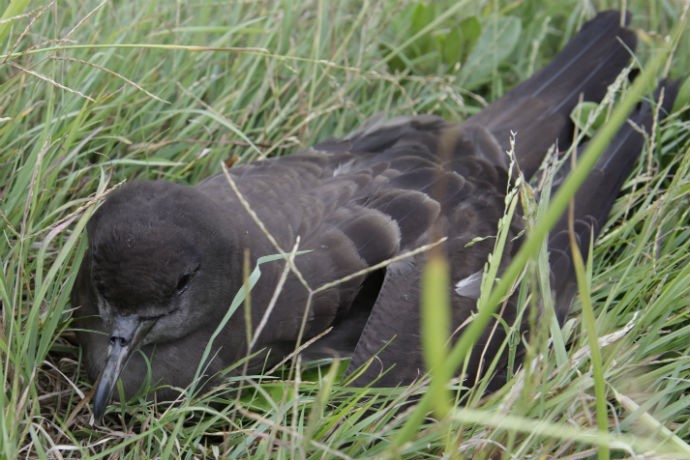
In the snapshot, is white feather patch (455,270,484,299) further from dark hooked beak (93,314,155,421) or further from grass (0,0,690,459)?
dark hooked beak (93,314,155,421)

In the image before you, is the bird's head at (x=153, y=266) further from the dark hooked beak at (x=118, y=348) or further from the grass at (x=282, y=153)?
the grass at (x=282, y=153)

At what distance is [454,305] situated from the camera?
3303 millimetres

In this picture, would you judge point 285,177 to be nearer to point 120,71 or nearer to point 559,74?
point 120,71

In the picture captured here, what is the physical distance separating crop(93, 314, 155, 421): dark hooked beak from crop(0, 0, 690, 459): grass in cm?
12

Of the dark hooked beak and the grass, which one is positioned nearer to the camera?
the grass

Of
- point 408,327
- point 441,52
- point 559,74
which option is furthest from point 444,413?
point 441,52

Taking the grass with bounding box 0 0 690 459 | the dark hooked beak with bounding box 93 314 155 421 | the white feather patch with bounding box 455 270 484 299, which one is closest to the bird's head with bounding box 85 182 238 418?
the dark hooked beak with bounding box 93 314 155 421

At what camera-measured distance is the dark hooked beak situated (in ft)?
9.34

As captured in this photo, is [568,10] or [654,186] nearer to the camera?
[654,186]

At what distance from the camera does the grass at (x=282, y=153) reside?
2.58 meters

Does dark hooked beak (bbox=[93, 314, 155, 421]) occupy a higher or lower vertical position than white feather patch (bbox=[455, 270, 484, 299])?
lower

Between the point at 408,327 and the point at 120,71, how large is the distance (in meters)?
1.69

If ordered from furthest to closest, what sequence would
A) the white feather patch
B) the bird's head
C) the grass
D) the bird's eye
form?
the white feather patch < the bird's eye < the bird's head < the grass

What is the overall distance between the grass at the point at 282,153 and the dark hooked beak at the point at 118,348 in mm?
124
